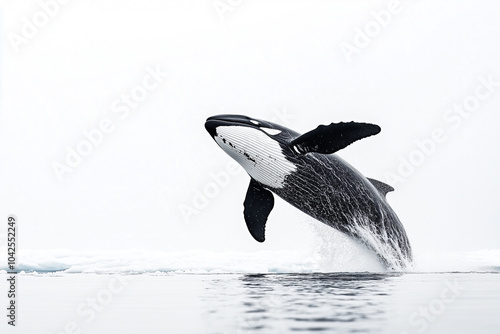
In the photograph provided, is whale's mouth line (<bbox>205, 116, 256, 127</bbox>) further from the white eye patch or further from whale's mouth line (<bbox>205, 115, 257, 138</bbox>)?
the white eye patch

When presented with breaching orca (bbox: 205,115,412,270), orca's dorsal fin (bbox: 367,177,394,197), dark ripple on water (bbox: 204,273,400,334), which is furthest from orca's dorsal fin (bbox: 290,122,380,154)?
dark ripple on water (bbox: 204,273,400,334)

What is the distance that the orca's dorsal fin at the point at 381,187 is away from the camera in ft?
57.1

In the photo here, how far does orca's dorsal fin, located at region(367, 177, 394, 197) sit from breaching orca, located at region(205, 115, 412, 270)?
30cm

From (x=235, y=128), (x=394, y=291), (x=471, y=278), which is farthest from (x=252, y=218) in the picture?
(x=394, y=291)

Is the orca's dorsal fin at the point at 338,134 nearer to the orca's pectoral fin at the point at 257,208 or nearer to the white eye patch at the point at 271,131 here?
the white eye patch at the point at 271,131

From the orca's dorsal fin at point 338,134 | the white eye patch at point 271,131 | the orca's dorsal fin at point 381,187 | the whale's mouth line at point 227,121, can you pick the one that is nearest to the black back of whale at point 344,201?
the orca's dorsal fin at point 381,187

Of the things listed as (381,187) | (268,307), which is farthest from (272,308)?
(381,187)

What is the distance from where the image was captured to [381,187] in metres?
17.5

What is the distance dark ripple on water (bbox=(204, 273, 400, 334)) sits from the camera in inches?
263

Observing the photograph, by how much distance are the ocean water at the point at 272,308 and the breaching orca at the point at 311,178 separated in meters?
3.29

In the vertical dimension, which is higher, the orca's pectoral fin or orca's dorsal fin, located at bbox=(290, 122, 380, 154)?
orca's dorsal fin, located at bbox=(290, 122, 380, 154)

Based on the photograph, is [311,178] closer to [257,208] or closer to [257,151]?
[257,151]

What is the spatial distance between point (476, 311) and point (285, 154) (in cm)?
768

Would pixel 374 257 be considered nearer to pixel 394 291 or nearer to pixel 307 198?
pixel 307 198
